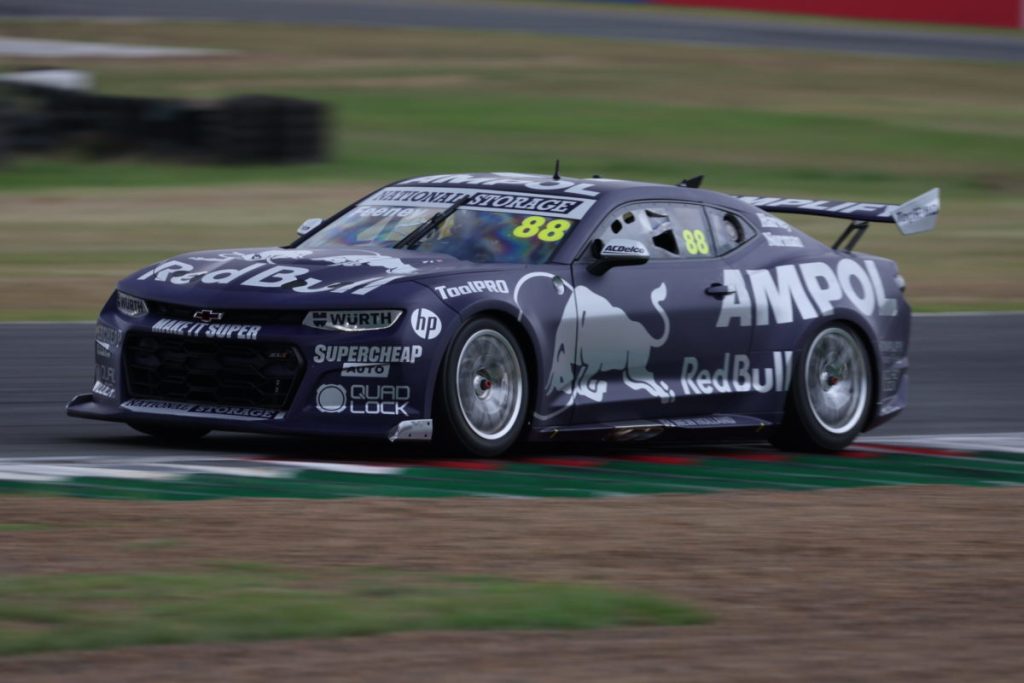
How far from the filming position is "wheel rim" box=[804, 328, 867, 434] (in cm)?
1072

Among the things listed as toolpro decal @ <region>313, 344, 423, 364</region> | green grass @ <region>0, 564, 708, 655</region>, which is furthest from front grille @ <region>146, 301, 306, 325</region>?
green grass @ <region>0, 564, 708, 655</region>

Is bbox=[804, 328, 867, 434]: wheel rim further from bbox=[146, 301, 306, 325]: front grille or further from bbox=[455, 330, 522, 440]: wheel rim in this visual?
bbox=[146, 301, 306, 325]: front grille

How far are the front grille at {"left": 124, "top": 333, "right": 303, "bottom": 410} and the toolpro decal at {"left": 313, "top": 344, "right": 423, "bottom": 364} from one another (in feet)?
0.35

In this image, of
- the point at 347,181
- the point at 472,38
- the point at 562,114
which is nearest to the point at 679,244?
the point at 347,181

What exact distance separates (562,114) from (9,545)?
2610 cm

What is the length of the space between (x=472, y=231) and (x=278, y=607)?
4.01 meters

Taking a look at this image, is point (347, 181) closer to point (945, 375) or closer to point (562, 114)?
point (562, 114)

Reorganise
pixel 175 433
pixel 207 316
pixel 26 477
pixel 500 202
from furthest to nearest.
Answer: pixel 500 202, pixel 175 433, pixel 207 316, pixel 26 477

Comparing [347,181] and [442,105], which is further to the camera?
[442,105]

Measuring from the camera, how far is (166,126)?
24.8m

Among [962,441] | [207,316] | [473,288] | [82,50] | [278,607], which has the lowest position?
[962,441]

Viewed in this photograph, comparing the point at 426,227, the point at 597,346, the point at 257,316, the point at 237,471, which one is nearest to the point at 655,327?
the point at 597,346

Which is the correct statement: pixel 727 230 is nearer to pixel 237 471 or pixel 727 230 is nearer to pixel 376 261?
pixel 376 261

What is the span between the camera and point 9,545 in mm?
6777
